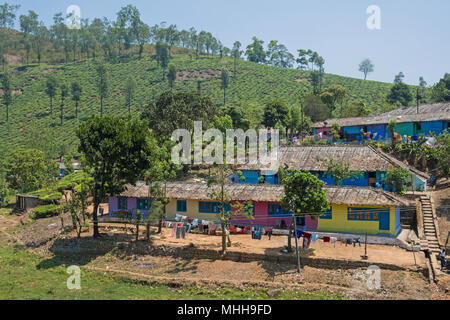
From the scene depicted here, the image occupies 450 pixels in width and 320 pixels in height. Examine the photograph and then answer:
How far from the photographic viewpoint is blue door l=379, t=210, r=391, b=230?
79.9ft

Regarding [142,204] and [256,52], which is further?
[256,52]

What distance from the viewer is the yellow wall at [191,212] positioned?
2900 cm

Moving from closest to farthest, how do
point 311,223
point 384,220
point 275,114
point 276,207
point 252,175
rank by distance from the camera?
point 384,220, point 311,223, point 276,207, point 252,175, point 275,114

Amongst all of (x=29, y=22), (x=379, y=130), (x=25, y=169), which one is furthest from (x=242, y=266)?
(x=29, y=22)

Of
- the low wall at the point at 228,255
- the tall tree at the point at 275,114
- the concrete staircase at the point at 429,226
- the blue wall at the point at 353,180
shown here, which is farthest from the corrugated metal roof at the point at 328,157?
the tall tree at the point at 275,114

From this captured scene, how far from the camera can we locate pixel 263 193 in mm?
27766

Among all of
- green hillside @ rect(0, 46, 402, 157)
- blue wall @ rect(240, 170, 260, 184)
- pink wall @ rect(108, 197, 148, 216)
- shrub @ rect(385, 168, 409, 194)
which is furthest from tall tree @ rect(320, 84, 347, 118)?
pink wall @ rect(108, 197, 148, 216)

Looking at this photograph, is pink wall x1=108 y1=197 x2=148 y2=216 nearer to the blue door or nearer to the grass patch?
the grass patch

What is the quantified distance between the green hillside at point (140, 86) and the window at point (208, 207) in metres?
45.3

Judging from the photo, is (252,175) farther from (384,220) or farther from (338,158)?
(384,220)

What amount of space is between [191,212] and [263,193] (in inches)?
224
